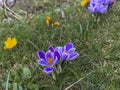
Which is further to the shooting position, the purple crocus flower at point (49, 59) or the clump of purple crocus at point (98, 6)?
the clump of purple crocus at point (98, 6)

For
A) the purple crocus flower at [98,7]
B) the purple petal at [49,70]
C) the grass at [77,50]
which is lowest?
the grass at [77,50]

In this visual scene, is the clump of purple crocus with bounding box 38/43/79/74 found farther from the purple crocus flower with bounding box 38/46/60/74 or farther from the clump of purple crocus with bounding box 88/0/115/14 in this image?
the clump of purple crocus with bounding box 88/0/115/14

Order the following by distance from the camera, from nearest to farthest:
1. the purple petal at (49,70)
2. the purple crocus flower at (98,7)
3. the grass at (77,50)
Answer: the purple petal at (49,70), the grass at (77,50), the purple crocus flower at (98,7)

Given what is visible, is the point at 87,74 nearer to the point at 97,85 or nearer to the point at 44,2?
the point at 97,85

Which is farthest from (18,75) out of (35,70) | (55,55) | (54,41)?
(54,41)

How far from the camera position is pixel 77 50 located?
205cm

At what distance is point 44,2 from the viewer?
141 inches

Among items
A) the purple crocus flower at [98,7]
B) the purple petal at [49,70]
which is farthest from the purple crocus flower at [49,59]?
the purple crocus flower at [98,7]

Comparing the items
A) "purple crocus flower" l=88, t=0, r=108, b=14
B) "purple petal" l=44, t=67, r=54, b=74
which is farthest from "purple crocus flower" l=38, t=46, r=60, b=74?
"purple crocus flower" l=88, t=0, r=108, b=14

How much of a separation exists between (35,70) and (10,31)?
2.03 ft

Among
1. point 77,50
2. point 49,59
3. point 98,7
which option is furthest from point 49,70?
point 98,7

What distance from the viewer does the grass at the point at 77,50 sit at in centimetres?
178

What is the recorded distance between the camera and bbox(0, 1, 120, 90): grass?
70.1 inches

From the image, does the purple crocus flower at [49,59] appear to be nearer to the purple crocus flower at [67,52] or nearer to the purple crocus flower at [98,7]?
the purple crocus flower at [67,52]
